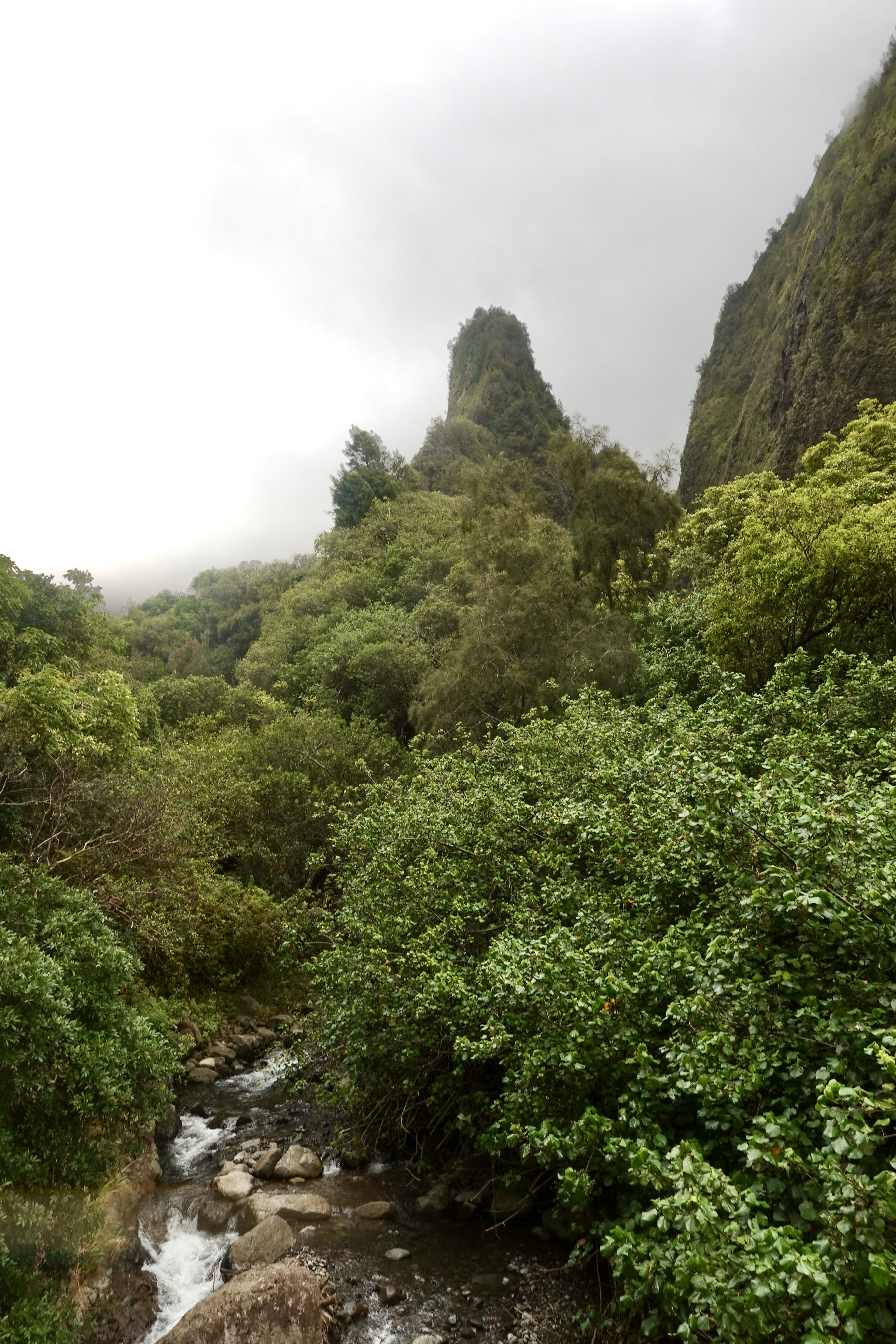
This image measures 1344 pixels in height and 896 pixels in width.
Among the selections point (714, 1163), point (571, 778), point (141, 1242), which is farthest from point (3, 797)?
point (714, 1163)

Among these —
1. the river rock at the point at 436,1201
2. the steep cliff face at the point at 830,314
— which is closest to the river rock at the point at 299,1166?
the river rock at the point at 436,1201

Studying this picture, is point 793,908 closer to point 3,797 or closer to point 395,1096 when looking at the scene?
point 395,1096

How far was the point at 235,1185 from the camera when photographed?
9.62m

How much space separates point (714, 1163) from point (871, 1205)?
2.48m

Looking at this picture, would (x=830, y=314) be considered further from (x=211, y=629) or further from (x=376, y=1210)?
(x=211, y=629)

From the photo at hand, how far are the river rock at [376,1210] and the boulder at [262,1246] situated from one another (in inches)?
35.9

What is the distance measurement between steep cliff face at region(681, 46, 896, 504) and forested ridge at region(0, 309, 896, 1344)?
8475 mm

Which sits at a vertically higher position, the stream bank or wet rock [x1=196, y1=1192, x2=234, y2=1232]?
the stream bank

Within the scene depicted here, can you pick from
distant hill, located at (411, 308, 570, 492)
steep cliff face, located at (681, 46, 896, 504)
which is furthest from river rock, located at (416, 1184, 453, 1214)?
distant hill, located at (411, 308, 570, 492)

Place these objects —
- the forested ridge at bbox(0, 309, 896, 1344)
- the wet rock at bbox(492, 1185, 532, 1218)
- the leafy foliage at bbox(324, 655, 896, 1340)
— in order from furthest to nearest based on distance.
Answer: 1. the wet rock at bbox(492, 1185, 532, 1218)
2. the forested ridge at bbox(0, 309, 896, 1344)
3. the leafy foliage at bbox(324, 655, 896, 1340)

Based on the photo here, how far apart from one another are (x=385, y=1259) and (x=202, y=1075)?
6.65 m

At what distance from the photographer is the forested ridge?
4.84 m

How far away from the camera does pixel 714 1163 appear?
582cm

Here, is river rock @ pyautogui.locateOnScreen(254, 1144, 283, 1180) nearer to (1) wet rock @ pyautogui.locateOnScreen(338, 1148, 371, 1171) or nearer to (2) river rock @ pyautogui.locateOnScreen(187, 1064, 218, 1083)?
(1) wet rock @ pyautogui.locateOnScreen(338, 1148, 371, 1171)
